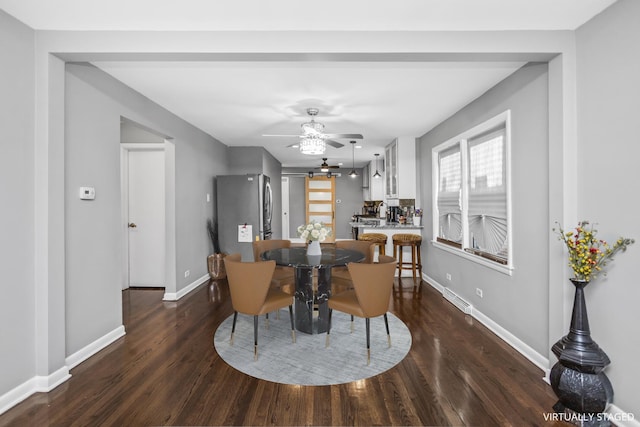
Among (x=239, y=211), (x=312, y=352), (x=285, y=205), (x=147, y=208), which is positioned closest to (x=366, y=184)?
(x=285, y=205)

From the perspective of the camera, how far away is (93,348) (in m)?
2.58

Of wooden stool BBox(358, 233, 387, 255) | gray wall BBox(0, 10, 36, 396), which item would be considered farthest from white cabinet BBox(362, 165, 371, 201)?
gray wall BBox(0, 10, 36, 396)

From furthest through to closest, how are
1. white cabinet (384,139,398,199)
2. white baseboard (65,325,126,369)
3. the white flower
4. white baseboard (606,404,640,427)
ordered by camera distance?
white cabinet (384,139,398,199) < the white flower < white baseboard (65,325,126,369) < white baseboard (606,404,640,427)

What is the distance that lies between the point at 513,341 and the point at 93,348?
12.8 feet

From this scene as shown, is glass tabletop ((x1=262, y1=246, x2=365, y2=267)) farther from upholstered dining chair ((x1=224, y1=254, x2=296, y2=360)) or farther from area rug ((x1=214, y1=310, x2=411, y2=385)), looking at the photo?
area rug ((x1=214, y1=310, x2=411, y2=385))

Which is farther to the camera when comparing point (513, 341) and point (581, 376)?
point (513, 341)

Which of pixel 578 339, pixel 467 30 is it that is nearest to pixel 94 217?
pixel 467 30

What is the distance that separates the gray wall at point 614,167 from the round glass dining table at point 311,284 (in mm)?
1848

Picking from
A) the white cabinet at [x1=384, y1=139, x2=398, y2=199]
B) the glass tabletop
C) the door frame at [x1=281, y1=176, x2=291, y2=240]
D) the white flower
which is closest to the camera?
the glass tabletop

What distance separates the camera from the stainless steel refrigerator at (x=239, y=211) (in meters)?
5.24

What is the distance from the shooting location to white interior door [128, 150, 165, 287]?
4469 mm

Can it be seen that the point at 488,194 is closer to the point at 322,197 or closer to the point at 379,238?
the point at 379,238

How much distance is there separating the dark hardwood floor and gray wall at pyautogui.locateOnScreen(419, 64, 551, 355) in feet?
1.09

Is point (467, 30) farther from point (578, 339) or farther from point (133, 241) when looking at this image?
point (133, 241)
